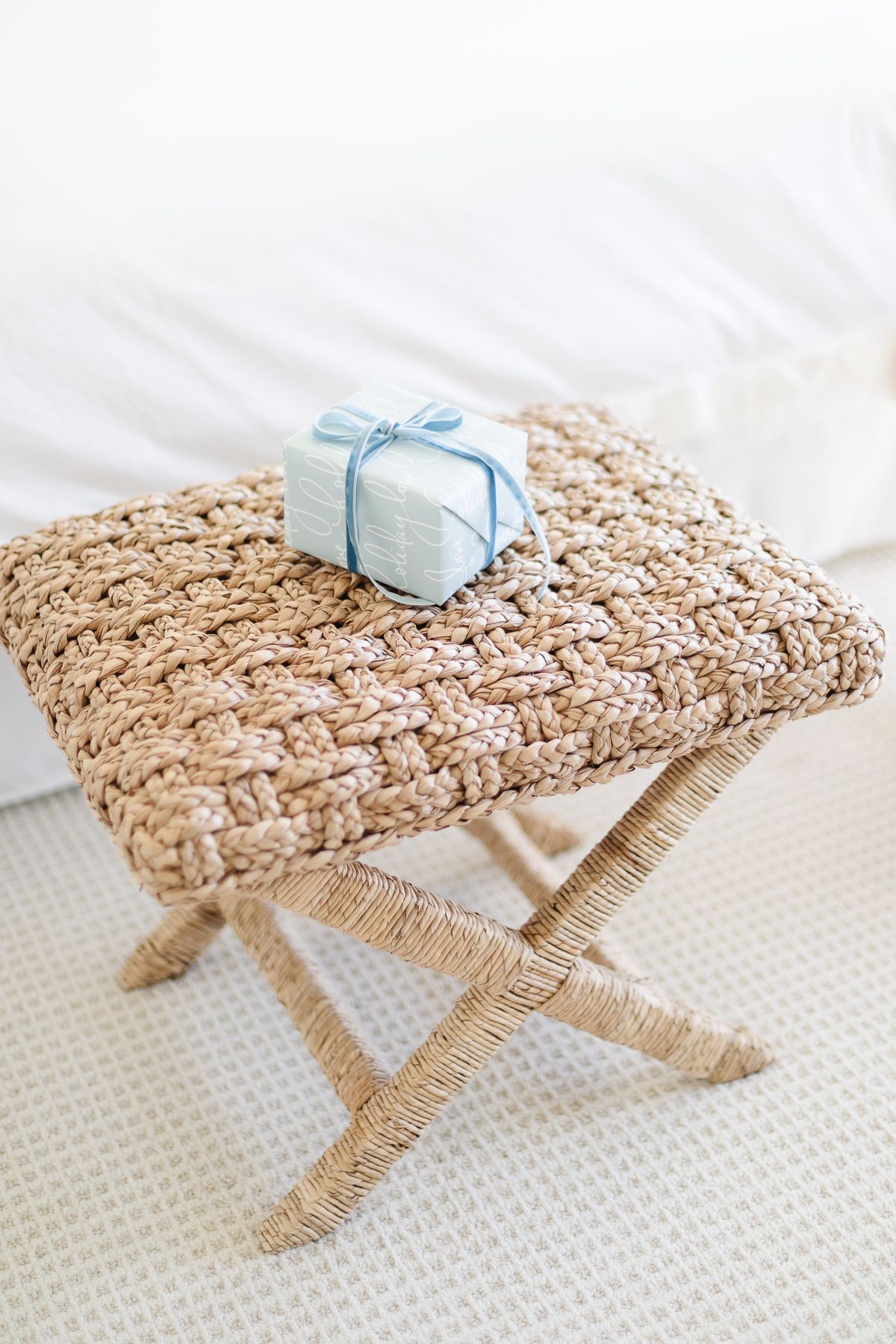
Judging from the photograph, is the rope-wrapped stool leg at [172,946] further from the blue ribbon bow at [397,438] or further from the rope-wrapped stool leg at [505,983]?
the blue ribbon bow at [397,438]

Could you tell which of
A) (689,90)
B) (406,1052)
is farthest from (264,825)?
(689,90)

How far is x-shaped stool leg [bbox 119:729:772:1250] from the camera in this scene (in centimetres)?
84

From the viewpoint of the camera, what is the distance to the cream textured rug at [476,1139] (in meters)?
0.92

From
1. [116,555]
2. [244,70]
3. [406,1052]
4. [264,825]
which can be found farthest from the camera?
[244,70]

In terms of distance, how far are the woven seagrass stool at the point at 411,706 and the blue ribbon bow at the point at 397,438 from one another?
2 centimetres

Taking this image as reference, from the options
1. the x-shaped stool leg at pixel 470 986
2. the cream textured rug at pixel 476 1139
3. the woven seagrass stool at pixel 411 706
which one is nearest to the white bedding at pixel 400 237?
the woven seagrass stool at pixel 411 706

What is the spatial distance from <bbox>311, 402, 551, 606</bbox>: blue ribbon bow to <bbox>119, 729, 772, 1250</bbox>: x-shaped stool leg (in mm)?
191

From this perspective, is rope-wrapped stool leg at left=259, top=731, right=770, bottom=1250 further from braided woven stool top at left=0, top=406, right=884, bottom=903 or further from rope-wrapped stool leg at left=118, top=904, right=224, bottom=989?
rope-wrapped stool leg at left=118, top=904, right=224, bottom=989

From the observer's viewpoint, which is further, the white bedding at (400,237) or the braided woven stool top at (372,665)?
the white bedding at (400,237)

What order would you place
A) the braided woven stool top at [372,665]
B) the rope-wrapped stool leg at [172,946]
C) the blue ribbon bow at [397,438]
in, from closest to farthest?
the braided woven stool top at [372,665] → the blue ribbon bow at [397,438] → the rope-wrapped stool leg at [172,946]

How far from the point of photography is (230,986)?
117 cm

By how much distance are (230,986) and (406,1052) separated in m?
0.18

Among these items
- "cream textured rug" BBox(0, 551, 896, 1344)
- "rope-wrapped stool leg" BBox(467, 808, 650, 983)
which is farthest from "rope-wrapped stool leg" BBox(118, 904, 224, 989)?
"rope-wrapped stool leg" BBox(467, 808, 650, 983)

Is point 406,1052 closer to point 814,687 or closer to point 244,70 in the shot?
point 814,687
